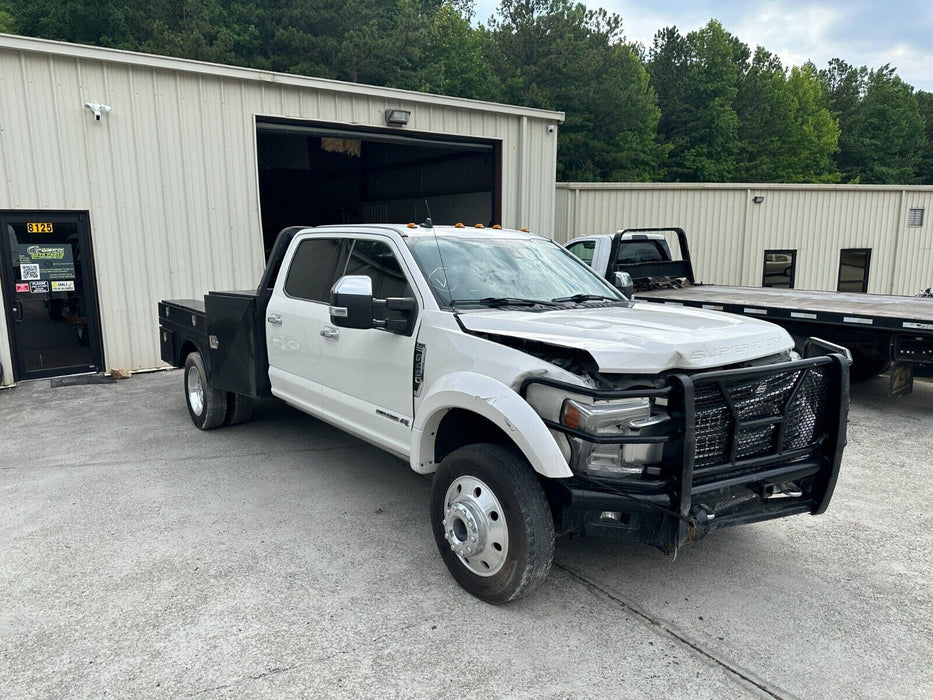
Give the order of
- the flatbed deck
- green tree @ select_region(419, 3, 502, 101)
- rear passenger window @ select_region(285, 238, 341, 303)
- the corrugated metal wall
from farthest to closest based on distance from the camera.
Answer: green tree @ select_region(419, 3, 502, 101), the corrugated metal wall, the flatbed deck, rear passenger window @ select_region(285, 238, 341, 303)

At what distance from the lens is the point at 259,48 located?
2703cm

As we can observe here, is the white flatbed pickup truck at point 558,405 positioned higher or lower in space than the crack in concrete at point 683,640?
higher

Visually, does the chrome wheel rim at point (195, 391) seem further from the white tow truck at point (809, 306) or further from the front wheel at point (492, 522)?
the white tow truck at point (809, 306)

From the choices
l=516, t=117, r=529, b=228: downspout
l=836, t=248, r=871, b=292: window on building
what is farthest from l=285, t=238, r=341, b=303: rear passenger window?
l=836, t=248, r=871, b=292: window on building

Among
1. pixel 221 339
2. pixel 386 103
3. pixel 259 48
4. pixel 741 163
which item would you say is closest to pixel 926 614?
pixel 221 339

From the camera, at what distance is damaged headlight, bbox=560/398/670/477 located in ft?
10.2

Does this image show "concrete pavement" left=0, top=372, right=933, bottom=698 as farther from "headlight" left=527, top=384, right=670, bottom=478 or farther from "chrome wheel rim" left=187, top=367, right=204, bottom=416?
"chrome wheel rim" left=187, top=367, right=204, bottom=416

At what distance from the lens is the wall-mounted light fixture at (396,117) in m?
11.7

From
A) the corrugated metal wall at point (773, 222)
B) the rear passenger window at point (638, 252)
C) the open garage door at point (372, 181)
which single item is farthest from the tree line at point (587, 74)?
the rear passenger window at point (638, 252)

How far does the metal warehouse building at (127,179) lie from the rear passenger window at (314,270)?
5.55 metres

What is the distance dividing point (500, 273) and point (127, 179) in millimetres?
7555

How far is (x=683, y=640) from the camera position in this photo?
3270mm

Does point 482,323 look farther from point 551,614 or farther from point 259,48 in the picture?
point 259,48

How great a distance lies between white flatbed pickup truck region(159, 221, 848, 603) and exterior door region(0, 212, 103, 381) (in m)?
6.69
